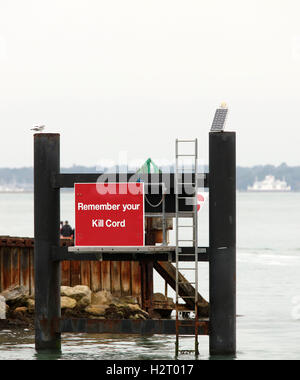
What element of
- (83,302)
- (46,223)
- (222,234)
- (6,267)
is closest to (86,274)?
(83,302)

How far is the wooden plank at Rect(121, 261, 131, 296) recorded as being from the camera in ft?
107

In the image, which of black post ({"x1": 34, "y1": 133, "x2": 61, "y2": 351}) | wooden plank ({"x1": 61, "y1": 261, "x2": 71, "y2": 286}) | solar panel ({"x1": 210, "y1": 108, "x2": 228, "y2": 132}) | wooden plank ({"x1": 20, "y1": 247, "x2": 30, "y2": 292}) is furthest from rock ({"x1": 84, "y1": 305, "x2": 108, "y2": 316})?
solar panel ({"x1": 210, "y1": 108, "x2": 228, "y2": 132})

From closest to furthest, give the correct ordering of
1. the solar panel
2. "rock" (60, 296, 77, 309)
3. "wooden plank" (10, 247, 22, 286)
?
the solar panel, "rock" (60, 296, 77, 309), "wooden plank" (10, 247, 22, 286)

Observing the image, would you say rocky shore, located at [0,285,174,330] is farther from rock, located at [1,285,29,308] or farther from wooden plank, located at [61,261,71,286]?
wooden plank, located at [61,261,71,286]

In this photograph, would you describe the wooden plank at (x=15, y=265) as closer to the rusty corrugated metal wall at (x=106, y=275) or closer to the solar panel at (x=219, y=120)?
the rusty corrugated metal wall at (x=106, y=275)

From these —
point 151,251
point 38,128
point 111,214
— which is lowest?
point 151,251

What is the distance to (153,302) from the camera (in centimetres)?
3397

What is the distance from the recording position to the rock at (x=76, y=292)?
31078mm

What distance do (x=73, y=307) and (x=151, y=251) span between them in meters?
9.60

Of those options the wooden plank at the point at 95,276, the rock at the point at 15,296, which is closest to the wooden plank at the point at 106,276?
the wooden plank at the point at 95,276

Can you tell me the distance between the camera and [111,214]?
22.2m

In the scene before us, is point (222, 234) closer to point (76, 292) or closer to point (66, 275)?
point (76, 292)

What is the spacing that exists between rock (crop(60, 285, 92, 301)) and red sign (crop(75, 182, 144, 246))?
9.08 metres

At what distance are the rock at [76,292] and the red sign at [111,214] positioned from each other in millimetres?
9079
